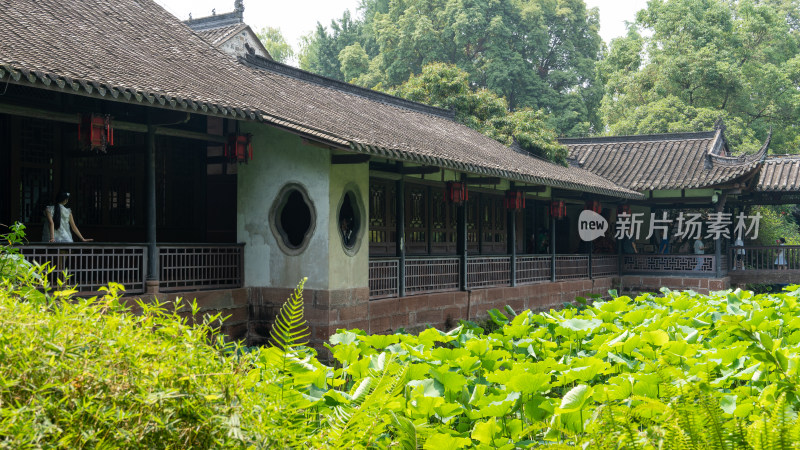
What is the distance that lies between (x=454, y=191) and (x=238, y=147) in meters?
3.74

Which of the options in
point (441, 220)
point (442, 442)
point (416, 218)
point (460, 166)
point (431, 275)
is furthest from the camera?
point (441, 220)

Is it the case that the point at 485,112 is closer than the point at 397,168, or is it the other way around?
the point at 397,168

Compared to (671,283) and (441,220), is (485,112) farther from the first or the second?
(441,220)

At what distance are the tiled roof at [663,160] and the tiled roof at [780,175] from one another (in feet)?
3.47

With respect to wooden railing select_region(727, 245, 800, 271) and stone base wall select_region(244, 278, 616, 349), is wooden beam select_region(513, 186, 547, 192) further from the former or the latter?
wooden railing select_region(727, 245, 800, 271)

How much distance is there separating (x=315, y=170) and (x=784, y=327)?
5.14m

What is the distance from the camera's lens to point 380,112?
520 inches

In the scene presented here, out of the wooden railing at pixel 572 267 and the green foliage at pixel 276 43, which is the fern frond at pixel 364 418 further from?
the green foliage at pixel 276 43

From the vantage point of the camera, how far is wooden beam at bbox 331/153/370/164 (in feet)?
29.4

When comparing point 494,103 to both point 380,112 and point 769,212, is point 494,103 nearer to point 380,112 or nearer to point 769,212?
point 380,112

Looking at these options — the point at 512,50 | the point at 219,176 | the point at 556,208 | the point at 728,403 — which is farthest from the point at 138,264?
the point at 512,50

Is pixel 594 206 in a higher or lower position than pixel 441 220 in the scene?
higher

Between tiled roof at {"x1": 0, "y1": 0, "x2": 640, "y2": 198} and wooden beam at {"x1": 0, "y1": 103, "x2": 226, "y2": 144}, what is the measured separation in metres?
0.56

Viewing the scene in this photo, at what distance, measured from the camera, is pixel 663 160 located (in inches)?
741
